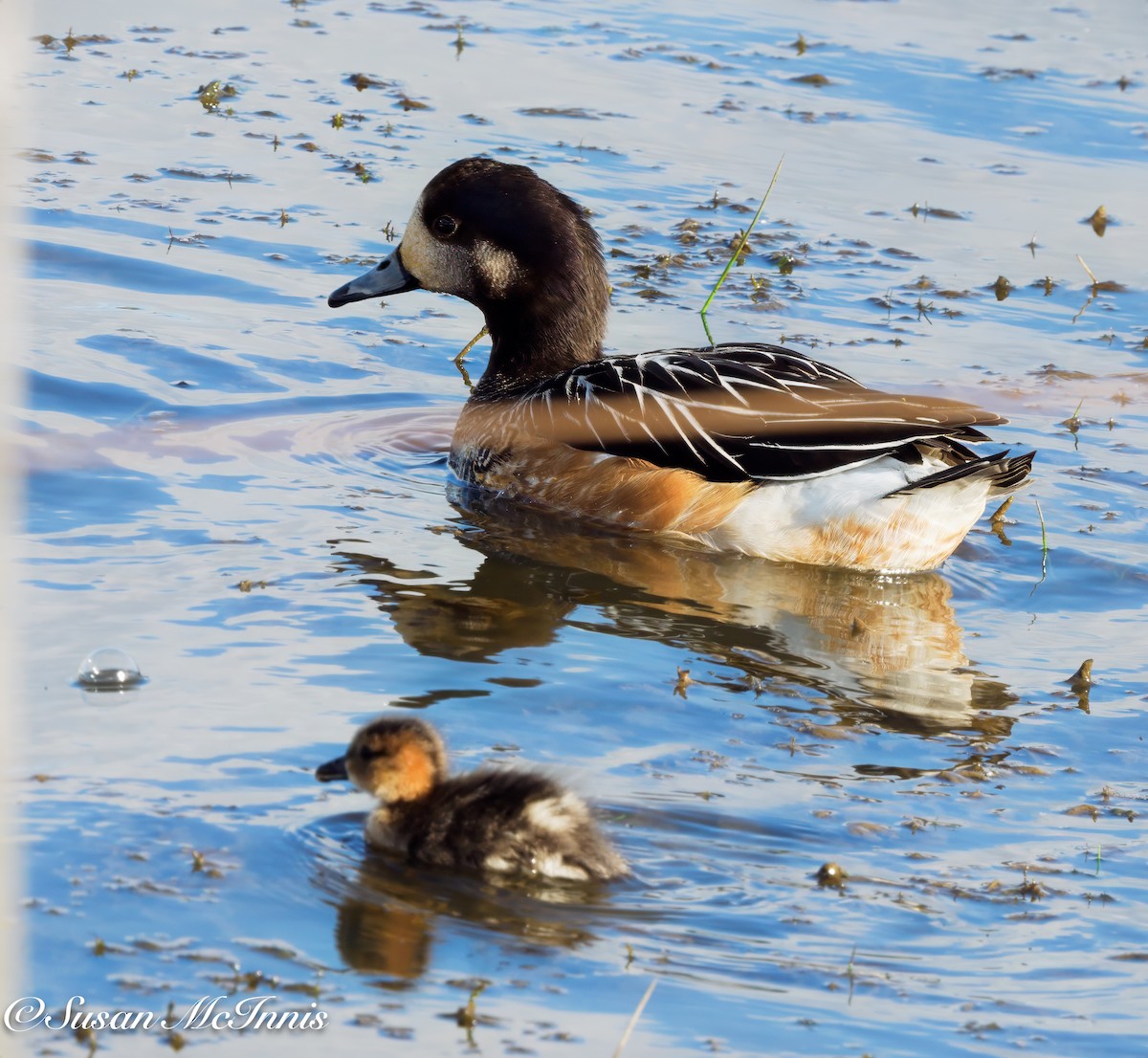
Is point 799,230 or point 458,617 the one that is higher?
point 799,230

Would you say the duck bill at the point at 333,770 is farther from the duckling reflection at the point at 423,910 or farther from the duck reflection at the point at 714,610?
the duck reflection at the point at 714,610

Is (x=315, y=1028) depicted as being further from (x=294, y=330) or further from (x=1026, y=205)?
(x=1026, y=205)

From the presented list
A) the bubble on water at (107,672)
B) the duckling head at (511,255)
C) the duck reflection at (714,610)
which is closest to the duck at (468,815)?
the bubble on water at (107,672)

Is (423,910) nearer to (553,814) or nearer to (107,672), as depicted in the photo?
(553,814)

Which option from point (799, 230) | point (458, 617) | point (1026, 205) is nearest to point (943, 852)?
point (458, 617)

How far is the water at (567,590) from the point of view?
4387 millimetres

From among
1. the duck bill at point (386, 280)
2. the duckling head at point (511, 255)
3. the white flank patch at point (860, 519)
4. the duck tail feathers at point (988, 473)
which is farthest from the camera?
the duck bill at point (386, 280)

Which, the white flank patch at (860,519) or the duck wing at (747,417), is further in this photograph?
the white flank patch at (860,519)

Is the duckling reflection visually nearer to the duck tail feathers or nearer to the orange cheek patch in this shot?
the orange cheek patch

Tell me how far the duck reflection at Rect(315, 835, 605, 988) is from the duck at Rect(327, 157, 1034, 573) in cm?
322

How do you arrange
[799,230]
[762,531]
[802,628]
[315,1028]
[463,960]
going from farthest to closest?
[799,230] → [762,531] → [802,628] → [463,960] → [315,1028]

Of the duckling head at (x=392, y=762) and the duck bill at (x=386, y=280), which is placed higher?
the duck bill at (x=386, y=280)

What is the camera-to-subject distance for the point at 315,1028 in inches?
157

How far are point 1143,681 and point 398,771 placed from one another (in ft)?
10.1
